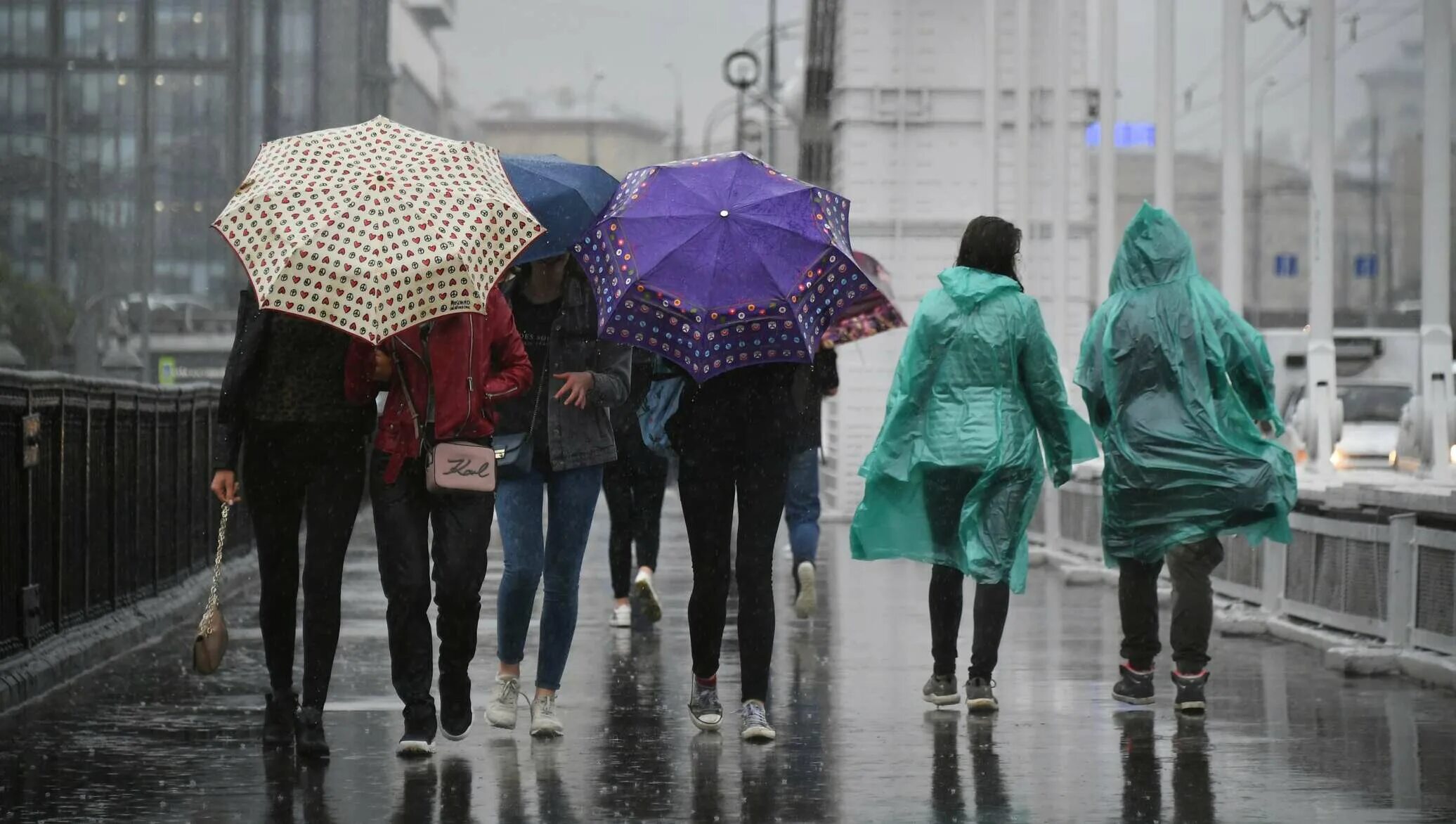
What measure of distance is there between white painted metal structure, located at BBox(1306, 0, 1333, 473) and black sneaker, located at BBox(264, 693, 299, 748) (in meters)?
8.95

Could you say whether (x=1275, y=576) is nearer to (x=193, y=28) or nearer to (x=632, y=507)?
(x=632, y=507)

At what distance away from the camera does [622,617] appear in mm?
11984

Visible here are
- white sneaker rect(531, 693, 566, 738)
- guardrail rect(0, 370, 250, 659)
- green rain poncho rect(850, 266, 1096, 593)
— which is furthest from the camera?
guardrail rect(0, 370, 250, 659)

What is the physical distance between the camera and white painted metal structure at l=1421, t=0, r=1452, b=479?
1340 centimetres

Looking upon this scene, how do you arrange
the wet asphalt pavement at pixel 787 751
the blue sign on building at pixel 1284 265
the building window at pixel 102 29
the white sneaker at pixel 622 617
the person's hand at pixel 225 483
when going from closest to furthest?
the wet asphalt pavement at pixel 787 751
the person's hand at pixel 225 483
the white sneaker at pixel 622 617
the building window at pixel 102 29
the blue sign on building at pixel 1284 265

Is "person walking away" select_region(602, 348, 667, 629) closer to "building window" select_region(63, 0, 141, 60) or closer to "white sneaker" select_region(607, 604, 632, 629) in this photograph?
"white sneaker" select_region(607, 604, 632, 629)

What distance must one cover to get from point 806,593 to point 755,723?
4891 mm

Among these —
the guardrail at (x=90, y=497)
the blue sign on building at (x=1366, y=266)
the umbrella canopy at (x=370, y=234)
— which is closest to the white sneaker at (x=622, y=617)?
the guardrail at (x=90, y=497)

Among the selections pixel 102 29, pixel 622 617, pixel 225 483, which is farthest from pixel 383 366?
pixel 102 29

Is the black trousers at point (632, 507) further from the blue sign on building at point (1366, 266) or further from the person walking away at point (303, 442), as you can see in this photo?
the blue sign on building at point (1366, 266)

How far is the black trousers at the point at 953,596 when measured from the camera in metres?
8.68

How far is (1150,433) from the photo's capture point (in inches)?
350

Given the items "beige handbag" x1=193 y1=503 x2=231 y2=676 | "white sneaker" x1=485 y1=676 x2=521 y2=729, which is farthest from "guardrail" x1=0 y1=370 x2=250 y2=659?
"white sneaker" x1=485 y1=676 x2=521 y2=729

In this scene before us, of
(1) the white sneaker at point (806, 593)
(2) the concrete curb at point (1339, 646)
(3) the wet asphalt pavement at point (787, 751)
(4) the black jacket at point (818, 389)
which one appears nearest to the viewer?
(3) the wet asphalt pavement at point (787, 751)
